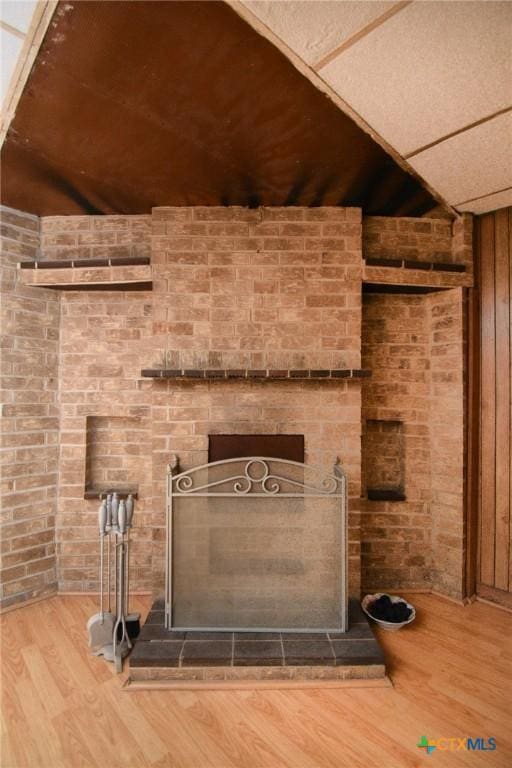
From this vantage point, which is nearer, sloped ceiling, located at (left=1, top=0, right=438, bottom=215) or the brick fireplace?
sloped ceiling, located at (left=1, top=0, right=438, bottom=215)

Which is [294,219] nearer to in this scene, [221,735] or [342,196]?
[342,196]

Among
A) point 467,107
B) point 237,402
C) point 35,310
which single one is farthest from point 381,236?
point 35,310

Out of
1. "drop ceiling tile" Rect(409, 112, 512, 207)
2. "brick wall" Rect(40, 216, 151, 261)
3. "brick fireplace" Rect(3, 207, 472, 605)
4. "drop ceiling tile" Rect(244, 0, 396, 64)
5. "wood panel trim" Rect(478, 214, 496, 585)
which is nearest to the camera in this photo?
"drop ceiling tile" Rect(244, 0, 396, 64)

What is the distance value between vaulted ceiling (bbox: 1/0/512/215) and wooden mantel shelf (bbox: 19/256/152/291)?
0.43 m

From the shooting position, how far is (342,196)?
7.59 ft

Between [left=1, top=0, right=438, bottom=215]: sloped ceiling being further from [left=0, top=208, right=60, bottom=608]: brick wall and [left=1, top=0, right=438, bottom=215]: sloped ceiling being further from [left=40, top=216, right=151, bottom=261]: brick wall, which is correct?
[left=0, top=208, right=60, bottom=608]: brick wall

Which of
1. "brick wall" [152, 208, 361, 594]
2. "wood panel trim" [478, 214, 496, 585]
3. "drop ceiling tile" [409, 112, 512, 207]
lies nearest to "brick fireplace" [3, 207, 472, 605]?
"brick wall" [152, 208, 361, 594]

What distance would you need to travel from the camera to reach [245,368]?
237cm

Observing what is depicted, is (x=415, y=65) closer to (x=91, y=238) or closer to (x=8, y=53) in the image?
(x=8, y=53)

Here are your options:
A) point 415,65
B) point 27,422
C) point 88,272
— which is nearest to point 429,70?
point 415,65

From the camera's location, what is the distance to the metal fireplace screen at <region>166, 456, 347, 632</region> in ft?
6.73

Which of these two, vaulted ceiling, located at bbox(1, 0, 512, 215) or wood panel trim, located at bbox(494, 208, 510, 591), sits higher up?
vaulted ceiling, located at bbox(1, 0, 512, 215)

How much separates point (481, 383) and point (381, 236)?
1.30 metres

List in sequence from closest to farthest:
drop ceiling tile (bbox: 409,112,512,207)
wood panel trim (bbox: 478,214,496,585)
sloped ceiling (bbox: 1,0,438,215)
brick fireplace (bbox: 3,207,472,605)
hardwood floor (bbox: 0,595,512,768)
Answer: sloped ceiling (bbox: 1,0,438,215), hardwood floor (bbox: 0,595,512,768), drop ceiling tile (bbox: 409,112,512,207), brick fireplace (bbox: 3,207,472,605), wood panel trim (bbox: 478,214,496,585)
